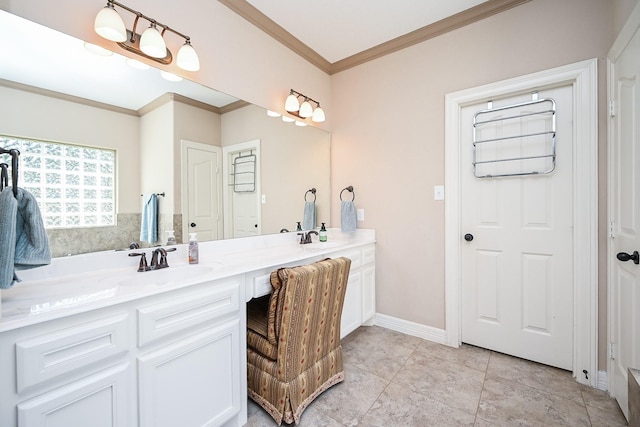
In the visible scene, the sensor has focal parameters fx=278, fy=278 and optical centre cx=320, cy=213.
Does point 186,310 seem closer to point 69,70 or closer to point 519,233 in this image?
point 69,70

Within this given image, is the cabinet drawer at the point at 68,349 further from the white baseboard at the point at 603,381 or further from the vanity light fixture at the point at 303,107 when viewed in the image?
the white baseboard at the point at 603,381

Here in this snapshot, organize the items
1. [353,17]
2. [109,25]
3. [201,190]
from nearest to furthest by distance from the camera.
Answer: [109,25] → [201,190] → [353,17]

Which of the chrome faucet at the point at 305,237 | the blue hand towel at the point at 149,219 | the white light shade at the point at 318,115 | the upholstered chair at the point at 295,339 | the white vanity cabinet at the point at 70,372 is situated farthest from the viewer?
the white light shade at the point at 318,115

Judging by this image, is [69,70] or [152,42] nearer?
[69,70]

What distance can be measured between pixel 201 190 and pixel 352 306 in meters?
1.42

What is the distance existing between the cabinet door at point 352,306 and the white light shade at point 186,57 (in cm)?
177

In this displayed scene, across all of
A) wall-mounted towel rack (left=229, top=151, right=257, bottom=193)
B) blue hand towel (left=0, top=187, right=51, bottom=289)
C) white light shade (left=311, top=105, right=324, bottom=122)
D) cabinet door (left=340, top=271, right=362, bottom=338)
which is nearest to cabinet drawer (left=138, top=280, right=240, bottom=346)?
blue hand towel (left=0, top=187, right=51, bottom=289)

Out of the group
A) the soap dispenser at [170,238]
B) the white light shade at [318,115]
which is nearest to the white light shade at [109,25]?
the soap dispenser at [170,238]

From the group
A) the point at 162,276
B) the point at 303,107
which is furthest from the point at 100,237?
the point at 303,107

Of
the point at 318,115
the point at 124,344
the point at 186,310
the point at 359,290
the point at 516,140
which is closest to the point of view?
the point at 124,344

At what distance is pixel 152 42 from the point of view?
142cm

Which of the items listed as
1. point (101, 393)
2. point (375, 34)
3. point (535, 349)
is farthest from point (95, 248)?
point (535, 349)

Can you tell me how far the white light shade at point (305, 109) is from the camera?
2457mm

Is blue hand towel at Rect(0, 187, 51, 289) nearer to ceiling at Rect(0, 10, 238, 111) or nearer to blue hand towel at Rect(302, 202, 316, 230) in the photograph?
ceiling at Rect(0, 10, 238, 111)
